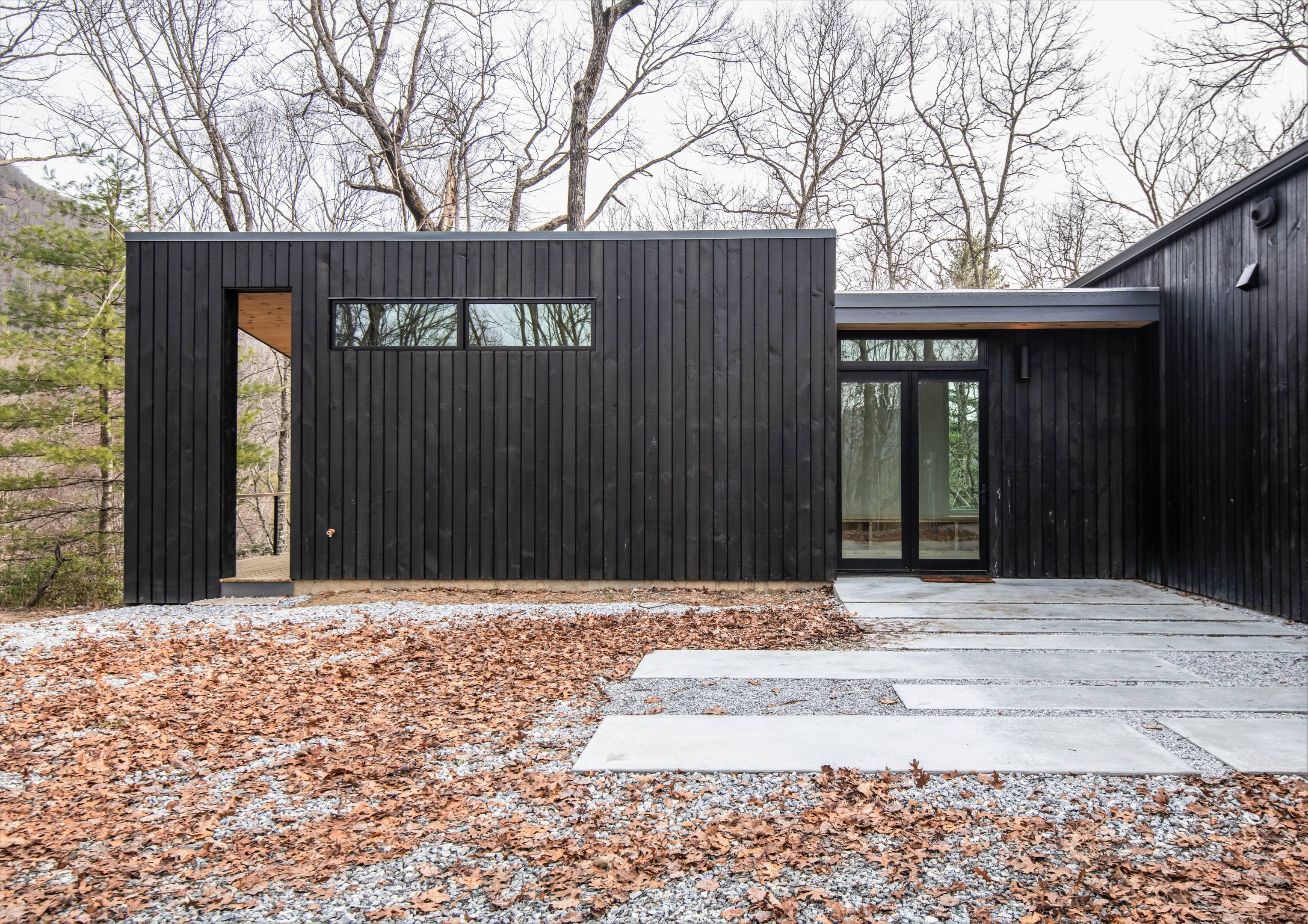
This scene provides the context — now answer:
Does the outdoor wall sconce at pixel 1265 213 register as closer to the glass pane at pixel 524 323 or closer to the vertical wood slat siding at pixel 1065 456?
the vertical wood slat siding at pixel 1065 456

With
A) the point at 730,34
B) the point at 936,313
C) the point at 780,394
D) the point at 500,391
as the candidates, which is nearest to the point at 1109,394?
the point at 936,313

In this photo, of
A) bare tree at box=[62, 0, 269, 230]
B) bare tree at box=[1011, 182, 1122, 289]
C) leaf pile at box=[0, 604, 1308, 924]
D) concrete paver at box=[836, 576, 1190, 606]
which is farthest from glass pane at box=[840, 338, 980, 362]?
bare tree at box=[62, 0, 269, 230]

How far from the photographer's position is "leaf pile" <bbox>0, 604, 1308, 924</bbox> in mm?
1867

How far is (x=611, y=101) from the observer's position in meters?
12.6

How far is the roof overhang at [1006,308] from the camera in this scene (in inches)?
261

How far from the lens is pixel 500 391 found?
6535mm

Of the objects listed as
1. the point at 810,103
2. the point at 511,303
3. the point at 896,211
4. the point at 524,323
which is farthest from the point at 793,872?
the point at 810,103

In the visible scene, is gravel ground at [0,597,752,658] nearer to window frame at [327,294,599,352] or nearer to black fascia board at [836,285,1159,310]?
window frame at [327,294,599,352]

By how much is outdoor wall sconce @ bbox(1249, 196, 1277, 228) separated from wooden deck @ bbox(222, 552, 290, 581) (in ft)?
26.6

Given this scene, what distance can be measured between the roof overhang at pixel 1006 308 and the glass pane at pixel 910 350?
350 mm

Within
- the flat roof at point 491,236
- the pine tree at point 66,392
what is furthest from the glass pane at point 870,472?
the pine tree at point 66,392

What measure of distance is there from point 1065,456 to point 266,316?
781 cm

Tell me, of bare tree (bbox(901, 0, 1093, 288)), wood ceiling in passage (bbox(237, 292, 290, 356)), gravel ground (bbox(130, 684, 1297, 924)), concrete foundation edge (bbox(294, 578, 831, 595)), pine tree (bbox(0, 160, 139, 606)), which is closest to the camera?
gravel ground (bbox(130, 684, 1297, 924))

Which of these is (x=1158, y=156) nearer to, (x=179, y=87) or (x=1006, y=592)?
(x=1006, y=592)
